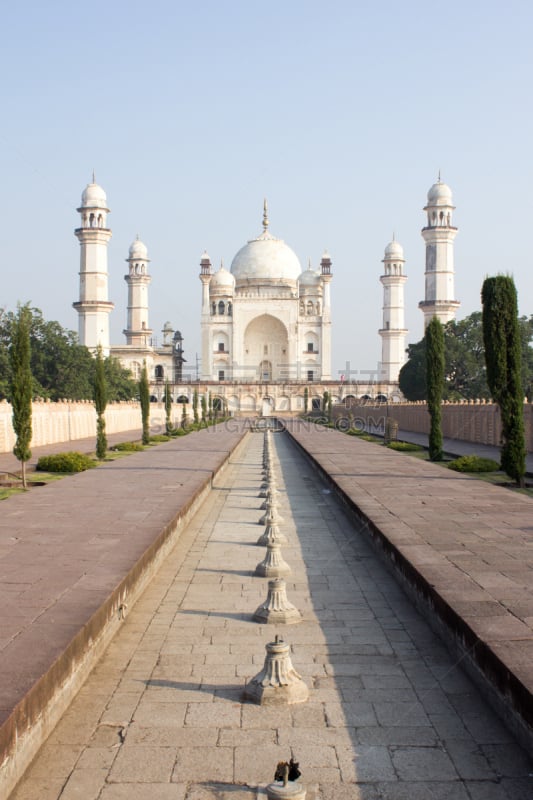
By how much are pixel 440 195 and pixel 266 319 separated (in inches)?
771

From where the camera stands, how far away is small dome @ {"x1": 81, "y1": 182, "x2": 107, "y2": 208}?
173 ft

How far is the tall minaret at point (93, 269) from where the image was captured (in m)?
52.2

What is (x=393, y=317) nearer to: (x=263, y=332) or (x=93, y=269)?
(x=263, y=332)

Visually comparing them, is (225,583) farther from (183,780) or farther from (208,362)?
(208,362)

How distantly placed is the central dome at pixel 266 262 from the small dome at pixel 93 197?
60.9 feet

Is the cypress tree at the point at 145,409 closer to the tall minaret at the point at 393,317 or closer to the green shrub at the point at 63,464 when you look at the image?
the green shrub at the point at 63,464

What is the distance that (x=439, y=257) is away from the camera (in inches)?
2133

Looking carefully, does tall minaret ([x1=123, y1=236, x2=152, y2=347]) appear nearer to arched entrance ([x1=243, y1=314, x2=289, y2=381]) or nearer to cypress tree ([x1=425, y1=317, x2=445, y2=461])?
arched entrance ([x1=243, y1=314, x2=289, y2=381])

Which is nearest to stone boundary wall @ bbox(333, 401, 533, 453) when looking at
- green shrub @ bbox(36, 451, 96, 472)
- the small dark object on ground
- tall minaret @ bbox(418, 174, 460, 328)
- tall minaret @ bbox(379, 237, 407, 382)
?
green shrub @ bbox(36, 451, 96, 472)

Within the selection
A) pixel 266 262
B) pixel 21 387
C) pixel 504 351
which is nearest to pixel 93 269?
pixel 266 262

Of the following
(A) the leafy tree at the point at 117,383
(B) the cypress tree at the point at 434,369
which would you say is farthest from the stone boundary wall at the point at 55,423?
(A) the leafy tree at the point at 117,383

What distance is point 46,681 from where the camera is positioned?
9.47 feet

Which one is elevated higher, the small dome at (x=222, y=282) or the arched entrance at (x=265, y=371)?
the small dome at (x=222, y=282)

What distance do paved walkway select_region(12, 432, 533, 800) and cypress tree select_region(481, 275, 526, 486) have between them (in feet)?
20.4
